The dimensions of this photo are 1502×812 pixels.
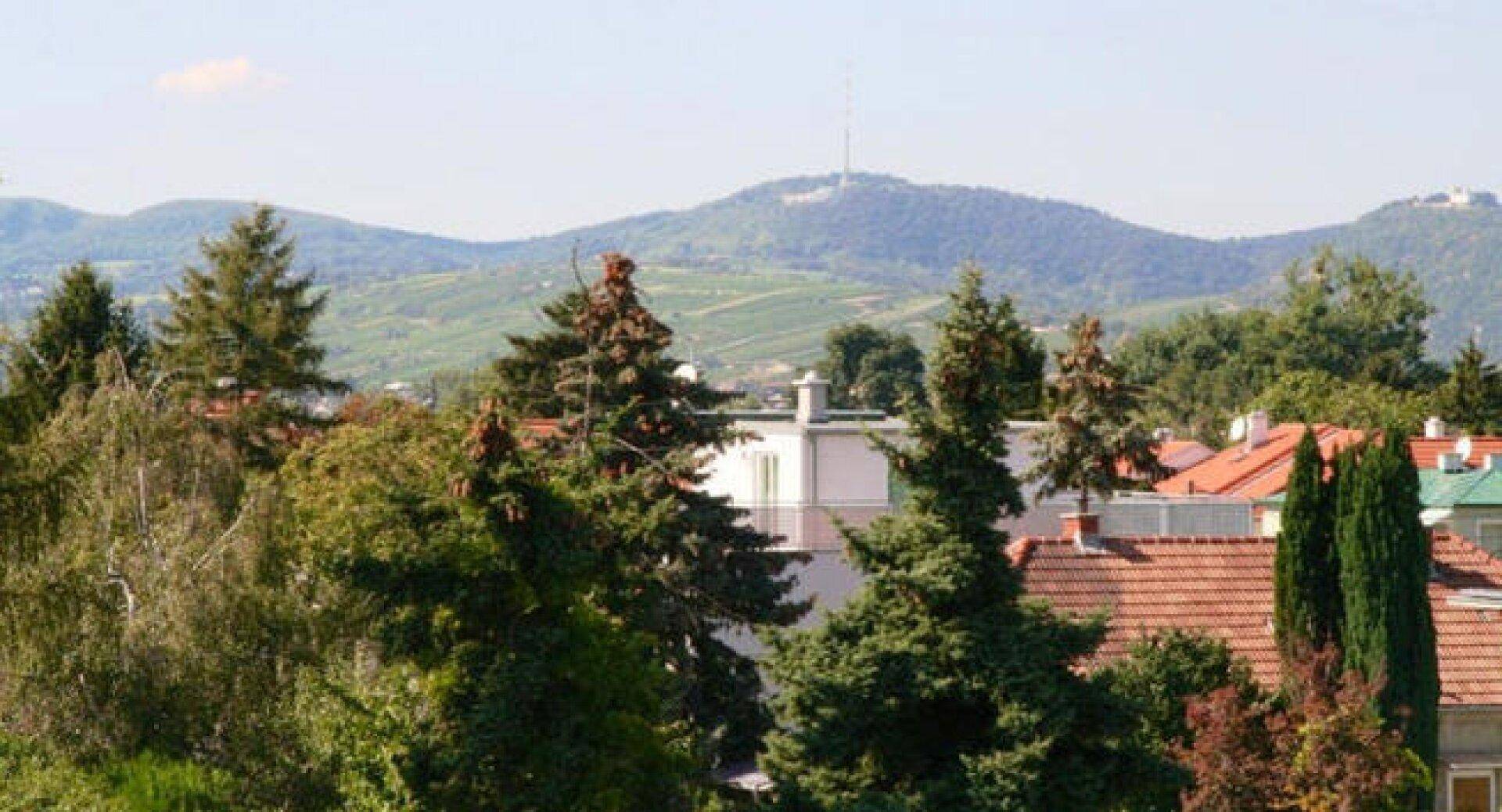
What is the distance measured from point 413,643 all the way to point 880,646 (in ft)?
15.8

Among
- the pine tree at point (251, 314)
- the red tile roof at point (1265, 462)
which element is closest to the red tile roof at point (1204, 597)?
the red tile roof at point (1265, 462)

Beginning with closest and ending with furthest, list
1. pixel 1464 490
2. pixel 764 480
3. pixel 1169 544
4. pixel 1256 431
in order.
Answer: pixel 1169 544
pixel 1464 490
pixel 764 480
pixel 1256 431

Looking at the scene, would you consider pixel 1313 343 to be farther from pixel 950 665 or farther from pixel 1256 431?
pixel 950 665

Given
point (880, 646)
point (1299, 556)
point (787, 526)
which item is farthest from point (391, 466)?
point (880, 646)

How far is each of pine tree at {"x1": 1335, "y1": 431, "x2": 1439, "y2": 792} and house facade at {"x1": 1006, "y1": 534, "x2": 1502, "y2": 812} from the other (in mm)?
1124

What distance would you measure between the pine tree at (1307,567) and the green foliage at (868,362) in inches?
4116

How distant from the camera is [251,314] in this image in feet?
221

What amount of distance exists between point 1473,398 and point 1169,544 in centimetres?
6617

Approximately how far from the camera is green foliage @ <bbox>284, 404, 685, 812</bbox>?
2553 cm

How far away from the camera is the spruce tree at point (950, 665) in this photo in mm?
27438

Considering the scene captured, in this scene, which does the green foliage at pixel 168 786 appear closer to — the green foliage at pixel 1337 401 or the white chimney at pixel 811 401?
the white chimney at pixel 811 401

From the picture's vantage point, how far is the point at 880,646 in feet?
91.0

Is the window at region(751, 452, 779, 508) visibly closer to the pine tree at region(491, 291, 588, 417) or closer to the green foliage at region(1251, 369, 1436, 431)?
the pine tree at region(491, 291, 588, 417)

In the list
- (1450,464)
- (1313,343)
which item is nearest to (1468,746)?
(1450,464)
